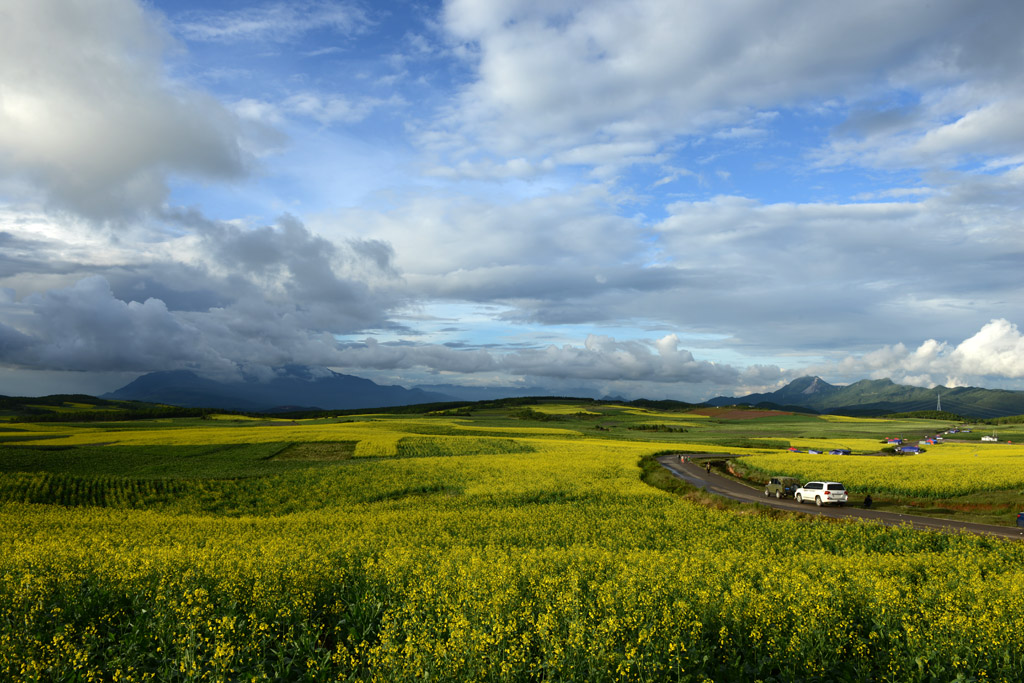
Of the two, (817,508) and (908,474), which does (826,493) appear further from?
(908,474)

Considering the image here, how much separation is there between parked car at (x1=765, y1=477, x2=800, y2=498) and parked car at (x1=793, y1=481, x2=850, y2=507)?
291 cm

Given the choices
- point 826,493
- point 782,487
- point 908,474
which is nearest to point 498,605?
point 826,493

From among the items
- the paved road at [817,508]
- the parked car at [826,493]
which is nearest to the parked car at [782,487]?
the paved road at [817,508]

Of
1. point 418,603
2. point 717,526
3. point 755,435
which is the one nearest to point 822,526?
point 717,526

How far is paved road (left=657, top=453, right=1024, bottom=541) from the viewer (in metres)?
30.6

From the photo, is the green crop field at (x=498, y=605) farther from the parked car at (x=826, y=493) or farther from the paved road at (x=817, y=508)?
the parked car at (x=826, y=493)

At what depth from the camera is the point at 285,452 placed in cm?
7400

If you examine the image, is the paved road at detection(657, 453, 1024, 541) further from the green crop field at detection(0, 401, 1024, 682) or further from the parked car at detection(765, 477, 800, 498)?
the green crop field at detection(0, 401, 1024, 682)

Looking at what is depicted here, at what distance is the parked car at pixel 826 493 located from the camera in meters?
39.8

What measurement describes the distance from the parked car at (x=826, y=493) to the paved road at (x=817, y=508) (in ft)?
1.80

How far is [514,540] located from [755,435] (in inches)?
4777

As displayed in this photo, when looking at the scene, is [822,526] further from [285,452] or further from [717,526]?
[285,452]

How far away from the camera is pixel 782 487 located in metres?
44.8

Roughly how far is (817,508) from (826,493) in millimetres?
1536
